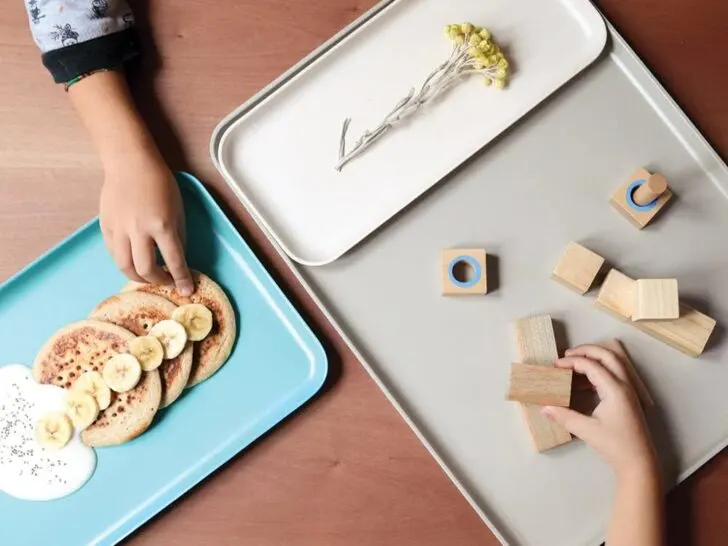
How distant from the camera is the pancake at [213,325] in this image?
2.58ft

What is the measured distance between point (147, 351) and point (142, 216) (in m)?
0.15

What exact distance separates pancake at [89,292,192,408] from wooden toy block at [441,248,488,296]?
30 cm

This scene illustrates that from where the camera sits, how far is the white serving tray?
0.79 m

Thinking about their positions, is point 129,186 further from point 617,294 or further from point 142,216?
point 617,294

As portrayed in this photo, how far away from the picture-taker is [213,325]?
79 cm

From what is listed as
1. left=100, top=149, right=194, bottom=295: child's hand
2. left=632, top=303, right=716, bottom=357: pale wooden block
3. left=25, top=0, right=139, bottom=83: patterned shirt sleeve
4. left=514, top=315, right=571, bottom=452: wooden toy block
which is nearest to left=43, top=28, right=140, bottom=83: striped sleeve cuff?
left=25, top=0, right=139, bottom=83: patterned shirt sleeve

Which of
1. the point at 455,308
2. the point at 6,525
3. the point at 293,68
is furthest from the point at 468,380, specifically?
the point at 6,525

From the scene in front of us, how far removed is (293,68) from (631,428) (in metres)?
0.54

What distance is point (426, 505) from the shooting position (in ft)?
2.58

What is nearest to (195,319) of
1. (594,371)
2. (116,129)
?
(116,129)

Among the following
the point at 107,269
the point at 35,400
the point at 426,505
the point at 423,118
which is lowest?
the point at 426,505

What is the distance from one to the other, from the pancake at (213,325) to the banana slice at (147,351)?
39 mm

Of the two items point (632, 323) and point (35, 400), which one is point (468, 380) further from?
point (35, 400)

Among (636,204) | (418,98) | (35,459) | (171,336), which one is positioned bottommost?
(35,459)
